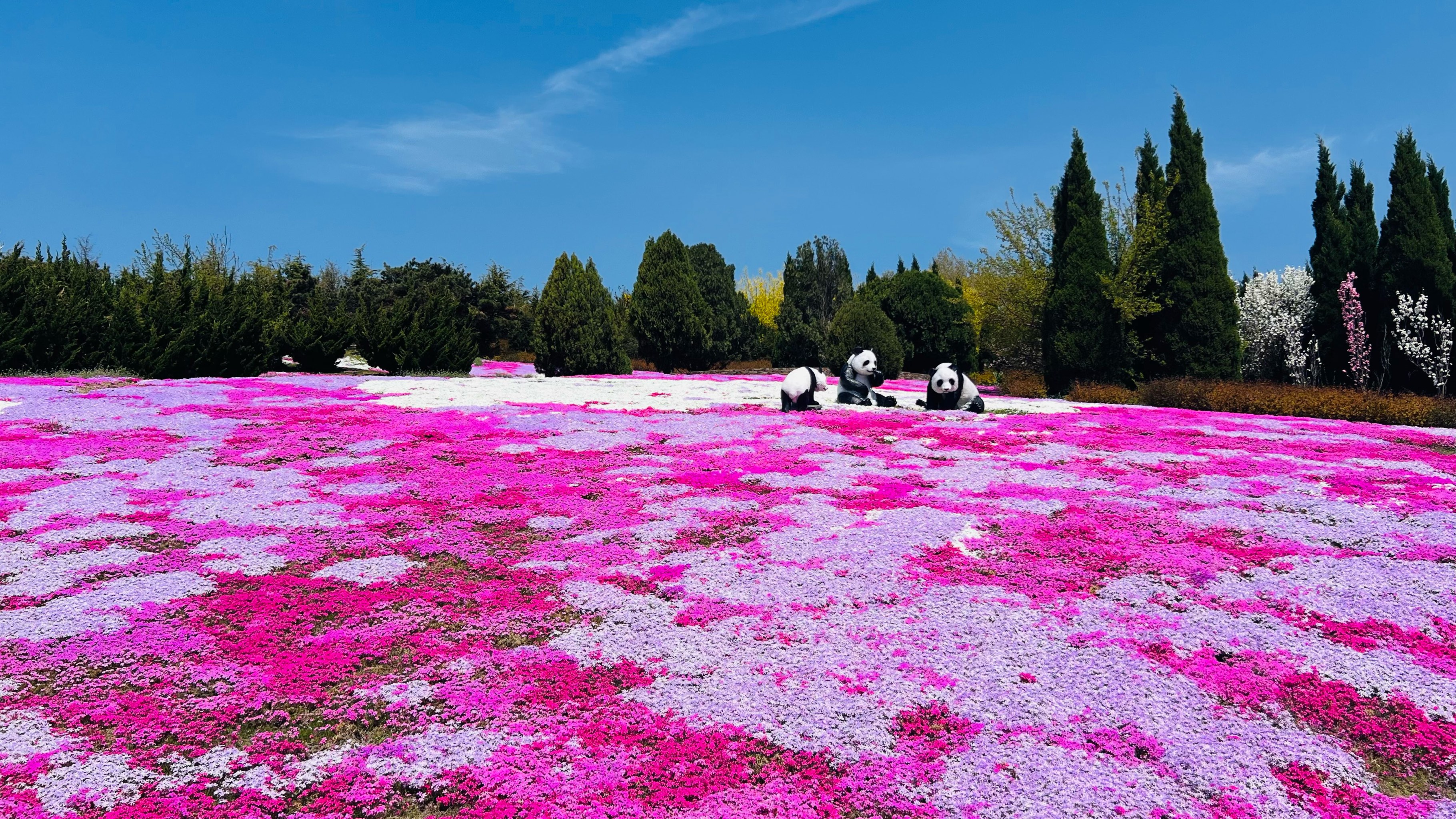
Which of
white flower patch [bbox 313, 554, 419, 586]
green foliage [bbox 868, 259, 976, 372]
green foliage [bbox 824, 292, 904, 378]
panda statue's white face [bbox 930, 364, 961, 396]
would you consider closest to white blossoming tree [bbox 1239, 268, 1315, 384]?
green foliage [bbox 824, 292, 904, 378]

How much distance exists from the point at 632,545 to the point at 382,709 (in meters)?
2.60

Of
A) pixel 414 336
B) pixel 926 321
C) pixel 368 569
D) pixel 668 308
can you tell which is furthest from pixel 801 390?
pixel 926 321

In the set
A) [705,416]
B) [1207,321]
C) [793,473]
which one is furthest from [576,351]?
[793,473]

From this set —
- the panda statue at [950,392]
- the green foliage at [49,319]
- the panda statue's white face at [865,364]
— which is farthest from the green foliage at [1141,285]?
the green foliage at [49,319]

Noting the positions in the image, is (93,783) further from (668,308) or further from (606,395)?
(668,308)

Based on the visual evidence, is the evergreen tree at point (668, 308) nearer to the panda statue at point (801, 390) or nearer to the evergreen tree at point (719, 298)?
the evergreen tree at point (719, 298)

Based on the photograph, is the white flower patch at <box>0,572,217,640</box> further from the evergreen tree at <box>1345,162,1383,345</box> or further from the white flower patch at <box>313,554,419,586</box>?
the evergreen tree at <box>1345,162,1383,345</box>

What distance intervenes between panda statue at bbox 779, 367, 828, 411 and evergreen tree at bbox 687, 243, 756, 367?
1051 inches

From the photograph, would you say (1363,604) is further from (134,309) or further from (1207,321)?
(134,309)

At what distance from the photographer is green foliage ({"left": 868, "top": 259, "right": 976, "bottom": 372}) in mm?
41781

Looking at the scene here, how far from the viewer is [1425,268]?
23.5 meters

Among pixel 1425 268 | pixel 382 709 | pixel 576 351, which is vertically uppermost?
pixel 1425 268

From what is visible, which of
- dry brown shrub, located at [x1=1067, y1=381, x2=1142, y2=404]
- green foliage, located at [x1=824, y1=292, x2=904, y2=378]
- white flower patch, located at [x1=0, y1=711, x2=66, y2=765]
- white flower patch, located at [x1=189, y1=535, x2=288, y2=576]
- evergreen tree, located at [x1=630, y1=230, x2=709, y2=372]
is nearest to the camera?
white flower patch, located at [x1=0, y1=711, x2=66, y2=765]

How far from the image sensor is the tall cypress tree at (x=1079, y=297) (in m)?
25.9
